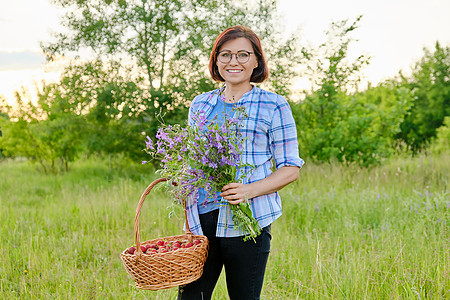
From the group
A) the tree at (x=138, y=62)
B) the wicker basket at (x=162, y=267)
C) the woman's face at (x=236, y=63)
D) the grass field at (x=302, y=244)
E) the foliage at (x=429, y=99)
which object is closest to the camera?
the wicker basket at (x=162, y=267)

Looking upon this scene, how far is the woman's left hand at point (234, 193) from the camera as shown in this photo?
192 centimetres

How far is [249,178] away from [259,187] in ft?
0.37

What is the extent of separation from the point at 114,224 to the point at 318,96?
5.57m

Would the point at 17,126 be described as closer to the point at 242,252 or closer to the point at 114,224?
the point at 114,224

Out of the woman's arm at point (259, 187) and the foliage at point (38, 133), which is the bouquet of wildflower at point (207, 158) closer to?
the woman's arm at point (259, 187)

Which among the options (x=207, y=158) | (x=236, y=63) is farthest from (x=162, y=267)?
(x=236, y=63)

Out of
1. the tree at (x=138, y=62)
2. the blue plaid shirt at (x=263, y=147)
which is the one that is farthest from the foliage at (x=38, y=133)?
the blue plaid shirt at (x=263, y=147)

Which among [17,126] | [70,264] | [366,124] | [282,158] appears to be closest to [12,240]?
[70,264]

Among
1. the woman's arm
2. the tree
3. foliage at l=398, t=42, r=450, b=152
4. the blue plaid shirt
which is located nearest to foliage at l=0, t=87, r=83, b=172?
the tree

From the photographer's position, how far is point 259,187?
79.5 inches

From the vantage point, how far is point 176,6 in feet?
35.2

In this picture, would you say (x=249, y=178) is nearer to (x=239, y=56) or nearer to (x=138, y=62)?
(x=239, y=56)

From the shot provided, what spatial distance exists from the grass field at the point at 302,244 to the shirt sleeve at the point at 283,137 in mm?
1389

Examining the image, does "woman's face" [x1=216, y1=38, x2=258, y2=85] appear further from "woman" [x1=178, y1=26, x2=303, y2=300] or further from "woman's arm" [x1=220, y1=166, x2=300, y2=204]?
"woman's arm" [x1=220, y1=166, x2=300, y2=204]
